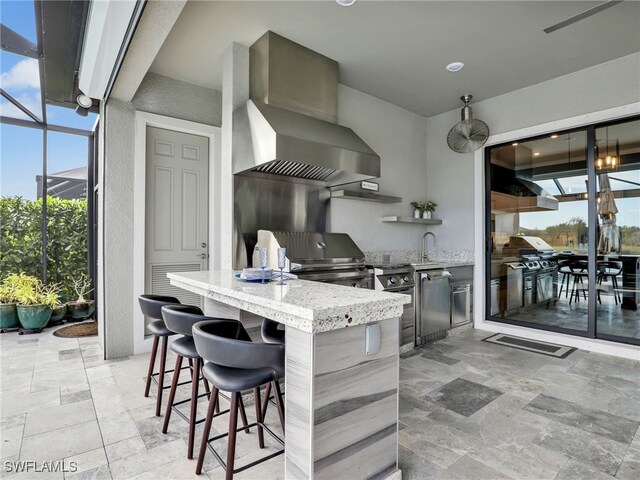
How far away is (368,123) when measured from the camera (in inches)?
175

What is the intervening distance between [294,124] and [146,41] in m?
1.22

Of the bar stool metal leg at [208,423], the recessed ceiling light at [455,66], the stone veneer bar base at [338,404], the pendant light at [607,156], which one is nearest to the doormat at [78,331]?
the bar stool metal leg at [208,423]

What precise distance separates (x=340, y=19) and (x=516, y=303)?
3936 millimetres

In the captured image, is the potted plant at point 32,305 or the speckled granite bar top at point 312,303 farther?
the potted plant at point 32,305

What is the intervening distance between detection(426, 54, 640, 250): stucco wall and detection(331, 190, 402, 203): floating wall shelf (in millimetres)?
945

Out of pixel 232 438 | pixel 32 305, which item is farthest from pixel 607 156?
pixel 32 305

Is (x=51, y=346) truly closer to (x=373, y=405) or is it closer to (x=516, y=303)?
(x=373, y=405)

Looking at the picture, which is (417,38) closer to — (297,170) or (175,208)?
(297,170)

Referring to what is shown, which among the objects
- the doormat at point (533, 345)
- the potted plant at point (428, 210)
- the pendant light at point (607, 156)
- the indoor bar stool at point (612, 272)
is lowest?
the doormat at point (533, 345)

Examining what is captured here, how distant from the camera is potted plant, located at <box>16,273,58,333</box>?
416cm

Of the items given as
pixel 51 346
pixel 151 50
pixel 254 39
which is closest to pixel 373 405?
pixel 151 50

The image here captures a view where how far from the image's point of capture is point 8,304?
4211 millimetres

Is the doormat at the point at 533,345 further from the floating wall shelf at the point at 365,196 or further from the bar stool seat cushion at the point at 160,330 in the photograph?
the bar stool seat cushion at the point at 160,330

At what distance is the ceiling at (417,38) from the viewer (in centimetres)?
279
